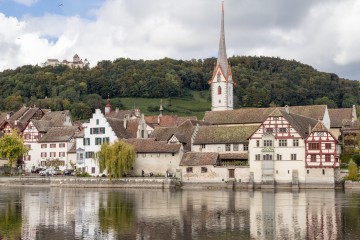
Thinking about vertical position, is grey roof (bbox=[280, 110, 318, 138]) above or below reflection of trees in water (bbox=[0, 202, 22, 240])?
above

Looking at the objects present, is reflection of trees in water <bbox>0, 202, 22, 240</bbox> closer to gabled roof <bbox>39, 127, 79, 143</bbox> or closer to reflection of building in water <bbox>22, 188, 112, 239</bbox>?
reflection of building in water <bbox>22, 188, 112, 239</bbox>

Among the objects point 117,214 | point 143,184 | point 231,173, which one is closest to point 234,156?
point 231,173

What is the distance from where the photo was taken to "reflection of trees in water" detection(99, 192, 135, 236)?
35.1m

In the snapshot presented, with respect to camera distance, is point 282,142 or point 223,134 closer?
point 282,142

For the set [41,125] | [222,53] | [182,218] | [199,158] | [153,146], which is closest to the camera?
[182,218]

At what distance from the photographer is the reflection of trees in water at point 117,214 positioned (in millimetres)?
35125

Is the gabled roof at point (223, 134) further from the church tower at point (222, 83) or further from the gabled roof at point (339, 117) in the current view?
the church tower at point (222, 83)

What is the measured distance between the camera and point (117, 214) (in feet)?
139

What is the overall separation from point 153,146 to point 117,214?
39.2m

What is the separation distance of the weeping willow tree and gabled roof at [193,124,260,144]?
10.7m

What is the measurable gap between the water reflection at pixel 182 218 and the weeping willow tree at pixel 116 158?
62.1 feet

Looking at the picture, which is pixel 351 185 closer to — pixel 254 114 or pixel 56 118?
pixel 254 114

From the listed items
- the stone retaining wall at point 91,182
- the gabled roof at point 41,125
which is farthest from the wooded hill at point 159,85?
the stone retaining wall at point 91,182

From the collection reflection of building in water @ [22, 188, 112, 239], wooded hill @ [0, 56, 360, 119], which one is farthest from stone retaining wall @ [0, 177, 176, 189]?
wooded hill @ [0, 56, 360, 119]
